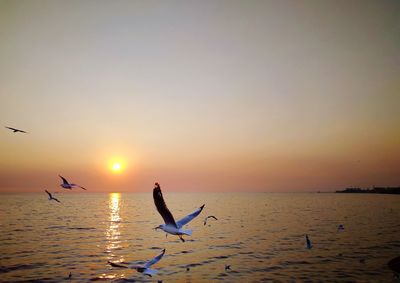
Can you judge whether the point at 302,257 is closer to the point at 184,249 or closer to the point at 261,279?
the point at 261,279

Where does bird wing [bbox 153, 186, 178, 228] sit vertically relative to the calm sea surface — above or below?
above

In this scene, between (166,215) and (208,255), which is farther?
(208,255)

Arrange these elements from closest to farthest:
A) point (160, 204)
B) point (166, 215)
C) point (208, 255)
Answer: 1. point (160, 204)
2. point (166, 215)
3. point (208, 255)

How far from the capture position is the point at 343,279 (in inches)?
786

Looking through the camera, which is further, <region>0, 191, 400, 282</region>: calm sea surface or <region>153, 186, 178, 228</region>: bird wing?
<region>0, 191, 400, 282</region>: calm sea surface

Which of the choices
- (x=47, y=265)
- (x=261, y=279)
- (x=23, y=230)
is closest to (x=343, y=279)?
(x=261, y=279)

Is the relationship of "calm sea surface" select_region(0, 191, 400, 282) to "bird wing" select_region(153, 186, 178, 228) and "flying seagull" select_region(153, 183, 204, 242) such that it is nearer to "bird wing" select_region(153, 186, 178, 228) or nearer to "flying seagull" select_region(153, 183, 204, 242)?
"flying seagull" select_region(153, 183, 204, 242)

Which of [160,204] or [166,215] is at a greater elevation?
[160,204]

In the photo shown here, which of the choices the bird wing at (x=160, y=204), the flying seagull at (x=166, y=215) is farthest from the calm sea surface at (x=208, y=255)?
the bird wing at (x=160, y=204)

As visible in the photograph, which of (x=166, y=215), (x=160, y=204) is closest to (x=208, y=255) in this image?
(x=166, y=215)

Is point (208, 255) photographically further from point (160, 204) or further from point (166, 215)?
point (160, 204)

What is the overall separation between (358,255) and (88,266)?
21.1 m

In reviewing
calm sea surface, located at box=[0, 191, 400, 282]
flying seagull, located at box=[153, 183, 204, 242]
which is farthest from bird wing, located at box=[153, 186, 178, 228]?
calm sea surface, located at box=[0, 191, 400, 282]

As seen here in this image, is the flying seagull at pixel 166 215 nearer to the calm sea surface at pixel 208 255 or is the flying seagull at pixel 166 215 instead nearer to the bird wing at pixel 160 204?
the bird wing at pixel 160 204
